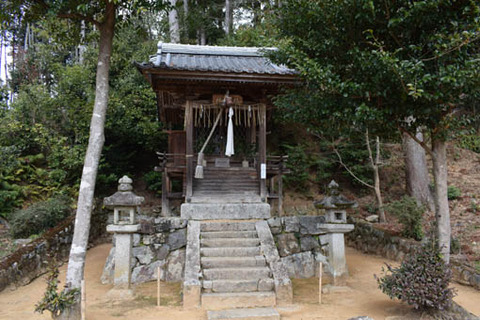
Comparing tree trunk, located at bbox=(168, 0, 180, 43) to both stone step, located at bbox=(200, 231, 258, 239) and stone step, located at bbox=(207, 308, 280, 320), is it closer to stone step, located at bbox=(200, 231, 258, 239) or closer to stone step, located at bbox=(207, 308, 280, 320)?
stone step, located at bbox=(200, 231, 258, 239)

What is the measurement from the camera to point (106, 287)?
7.33 metres

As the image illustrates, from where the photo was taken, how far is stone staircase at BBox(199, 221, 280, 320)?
18.9ft

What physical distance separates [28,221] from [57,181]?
3.68 metres

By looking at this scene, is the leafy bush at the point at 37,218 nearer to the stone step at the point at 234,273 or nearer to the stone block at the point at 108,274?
the stone block at the point at 108,274

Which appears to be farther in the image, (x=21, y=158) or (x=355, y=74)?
(x=21, y=158)

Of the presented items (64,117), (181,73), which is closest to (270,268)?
(181,73)

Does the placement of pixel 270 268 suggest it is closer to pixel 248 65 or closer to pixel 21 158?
pixel 248 65

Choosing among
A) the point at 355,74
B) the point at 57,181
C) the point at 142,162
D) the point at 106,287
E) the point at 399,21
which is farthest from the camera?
the point at 142,162

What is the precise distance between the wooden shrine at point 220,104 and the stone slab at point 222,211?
578mm

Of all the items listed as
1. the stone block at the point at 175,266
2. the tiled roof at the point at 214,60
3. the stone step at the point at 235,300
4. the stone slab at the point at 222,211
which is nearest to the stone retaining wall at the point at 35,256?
the stone block at the point at 175,266

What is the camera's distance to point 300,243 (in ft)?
27.3

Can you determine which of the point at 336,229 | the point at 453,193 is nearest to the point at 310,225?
the point at 336,229

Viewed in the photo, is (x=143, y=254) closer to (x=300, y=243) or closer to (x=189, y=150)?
(x=189, y=150)

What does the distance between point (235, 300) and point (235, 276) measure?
55 centimetres
